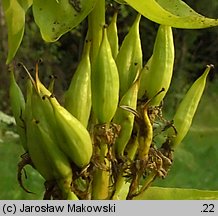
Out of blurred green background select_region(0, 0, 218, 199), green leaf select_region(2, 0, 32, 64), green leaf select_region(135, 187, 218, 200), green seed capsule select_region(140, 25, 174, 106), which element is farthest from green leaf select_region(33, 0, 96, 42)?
blurred green background select_region(0, 0, 218, 199)

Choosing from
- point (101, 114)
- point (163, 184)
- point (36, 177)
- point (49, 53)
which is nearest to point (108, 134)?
point (101, 114)

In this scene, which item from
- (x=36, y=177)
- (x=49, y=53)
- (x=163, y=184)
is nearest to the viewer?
(x=36, y=177)

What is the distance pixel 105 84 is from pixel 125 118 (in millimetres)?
63

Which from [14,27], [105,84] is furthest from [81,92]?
[14,27]

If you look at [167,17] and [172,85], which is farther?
[172,85]

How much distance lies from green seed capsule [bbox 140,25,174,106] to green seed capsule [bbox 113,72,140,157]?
53mm

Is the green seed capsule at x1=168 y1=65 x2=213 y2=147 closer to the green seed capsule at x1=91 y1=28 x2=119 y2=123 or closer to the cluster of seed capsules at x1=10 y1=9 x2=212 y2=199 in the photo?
the cluster of seed capsules at x1=10 y1=9 x2=212 y2=199

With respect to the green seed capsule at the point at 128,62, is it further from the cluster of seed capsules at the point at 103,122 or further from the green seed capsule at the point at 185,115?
the green seed capsule at the point at 185,115

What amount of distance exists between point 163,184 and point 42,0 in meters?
3.17

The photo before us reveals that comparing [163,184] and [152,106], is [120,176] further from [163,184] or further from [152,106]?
[163,184]

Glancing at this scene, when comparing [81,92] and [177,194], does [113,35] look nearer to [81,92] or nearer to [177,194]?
[81,92]

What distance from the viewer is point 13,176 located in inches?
159

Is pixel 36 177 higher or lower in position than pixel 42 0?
lower

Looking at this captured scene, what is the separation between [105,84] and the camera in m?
1.10
